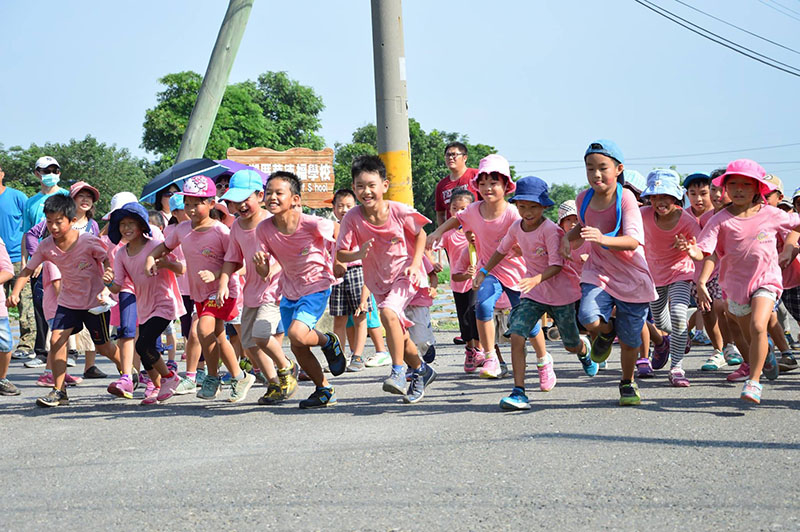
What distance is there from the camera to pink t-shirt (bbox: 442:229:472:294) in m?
9.57

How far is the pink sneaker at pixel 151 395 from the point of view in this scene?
8031mm

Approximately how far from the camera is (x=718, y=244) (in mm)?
7164

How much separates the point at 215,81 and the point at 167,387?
5.65 metres

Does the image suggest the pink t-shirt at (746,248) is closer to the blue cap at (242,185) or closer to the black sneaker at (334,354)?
the black sneaker at (334,354)

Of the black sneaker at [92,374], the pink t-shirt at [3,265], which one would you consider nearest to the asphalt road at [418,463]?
the pink t-shirt at [3,265]

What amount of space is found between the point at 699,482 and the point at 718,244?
3.01 metres

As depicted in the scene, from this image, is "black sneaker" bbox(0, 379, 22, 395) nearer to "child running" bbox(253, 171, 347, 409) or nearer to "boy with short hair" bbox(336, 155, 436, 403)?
"child running" bbox(253, 171, 347, 409)

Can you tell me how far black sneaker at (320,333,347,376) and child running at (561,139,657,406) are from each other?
195cm

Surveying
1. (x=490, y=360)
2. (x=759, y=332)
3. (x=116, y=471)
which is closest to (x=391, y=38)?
(x=490, y=360)

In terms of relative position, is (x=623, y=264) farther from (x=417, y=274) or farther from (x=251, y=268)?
(x=251, y=268)

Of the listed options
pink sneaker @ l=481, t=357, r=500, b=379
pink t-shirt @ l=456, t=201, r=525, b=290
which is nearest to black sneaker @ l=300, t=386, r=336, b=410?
pink sneaker @ l=481, t=357, r=500, b=379

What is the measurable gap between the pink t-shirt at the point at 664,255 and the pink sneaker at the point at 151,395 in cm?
447

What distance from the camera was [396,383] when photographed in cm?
712

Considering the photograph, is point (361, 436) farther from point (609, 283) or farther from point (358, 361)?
point (358, 361)
